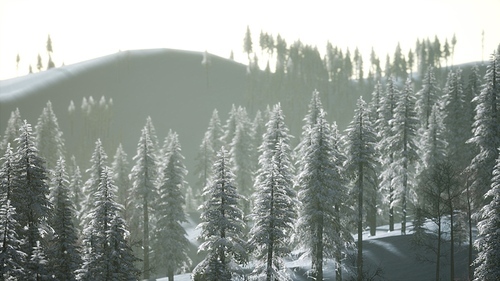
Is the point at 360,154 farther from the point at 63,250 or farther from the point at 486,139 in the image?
the point at 63,250

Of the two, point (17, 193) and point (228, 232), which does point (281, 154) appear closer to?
point (228, 232)

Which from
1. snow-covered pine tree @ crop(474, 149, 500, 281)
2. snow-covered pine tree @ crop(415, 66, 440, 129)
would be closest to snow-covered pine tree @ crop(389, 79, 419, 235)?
snow-covered pine tree @ crop(415, 66, 440, 129)

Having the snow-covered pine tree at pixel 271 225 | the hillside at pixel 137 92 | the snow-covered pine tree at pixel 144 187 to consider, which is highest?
the hillside at pixel 137 92

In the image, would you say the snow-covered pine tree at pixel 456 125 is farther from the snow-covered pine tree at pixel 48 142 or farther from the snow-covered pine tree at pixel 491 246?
the snow-covered pine tree at pixel 48 142

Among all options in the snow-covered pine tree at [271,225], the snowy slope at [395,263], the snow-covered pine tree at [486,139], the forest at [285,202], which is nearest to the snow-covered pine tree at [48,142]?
the forest at [285,202]

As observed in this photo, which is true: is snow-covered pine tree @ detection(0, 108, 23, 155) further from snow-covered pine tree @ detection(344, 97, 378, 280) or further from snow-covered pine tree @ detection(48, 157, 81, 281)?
snow-covered pine tree @ detection(344, 97, 378, 280)

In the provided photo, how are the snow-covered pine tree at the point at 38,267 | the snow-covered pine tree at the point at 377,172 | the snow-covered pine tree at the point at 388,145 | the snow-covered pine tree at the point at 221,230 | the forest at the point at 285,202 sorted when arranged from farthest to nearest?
the snow-covered pine tree at the point at 388,145 < the snow-covered pine tree at the point at 377,172 < the forest at the point at 285,202 < the snow-covered pine tree at the point at 221,230 < the snow-covered pine tree at the point at 38,267

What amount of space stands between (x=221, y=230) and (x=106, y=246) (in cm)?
762

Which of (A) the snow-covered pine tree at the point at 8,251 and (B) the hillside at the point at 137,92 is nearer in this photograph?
(A) the snow-covered pine tree at the point at 8,251

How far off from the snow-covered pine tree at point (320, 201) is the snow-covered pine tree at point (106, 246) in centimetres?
1273

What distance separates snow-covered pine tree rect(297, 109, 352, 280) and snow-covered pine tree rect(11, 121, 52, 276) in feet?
60.0

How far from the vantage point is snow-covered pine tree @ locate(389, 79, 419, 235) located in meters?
42.1

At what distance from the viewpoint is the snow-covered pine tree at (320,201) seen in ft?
103

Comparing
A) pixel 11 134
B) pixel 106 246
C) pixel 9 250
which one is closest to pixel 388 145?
pixel 106 246
